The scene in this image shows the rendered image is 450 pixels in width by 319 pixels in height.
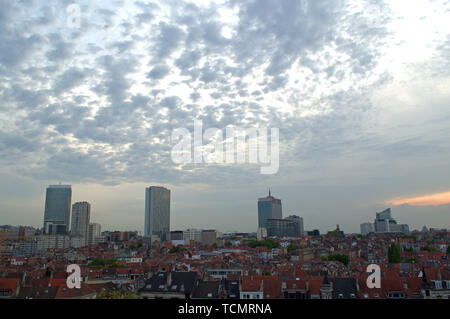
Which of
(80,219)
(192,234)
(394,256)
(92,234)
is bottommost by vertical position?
(394,256)

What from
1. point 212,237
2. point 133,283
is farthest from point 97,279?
point 212,237

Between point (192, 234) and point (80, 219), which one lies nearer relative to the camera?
point (80, 219)

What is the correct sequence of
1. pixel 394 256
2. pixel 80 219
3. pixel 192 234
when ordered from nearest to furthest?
pixel 394 256 < pixel 80 219 < pixel 192 234

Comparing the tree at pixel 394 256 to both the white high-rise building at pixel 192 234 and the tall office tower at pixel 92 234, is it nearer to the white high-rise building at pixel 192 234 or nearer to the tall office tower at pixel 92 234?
the white high-rise building at pixel 192 234

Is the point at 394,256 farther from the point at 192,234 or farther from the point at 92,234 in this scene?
the point at 92,234

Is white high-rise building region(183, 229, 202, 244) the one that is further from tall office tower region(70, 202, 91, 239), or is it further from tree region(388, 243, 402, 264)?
tree region(388, 243, 402, 264)

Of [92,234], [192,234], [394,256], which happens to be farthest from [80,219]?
[394,256]

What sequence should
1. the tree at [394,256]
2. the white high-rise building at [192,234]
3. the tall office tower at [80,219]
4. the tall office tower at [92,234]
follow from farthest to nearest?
the white high-rise building at [192,234], the tall office tower at [92,234], the tall office tower at [80,219], the tree at [394,256]

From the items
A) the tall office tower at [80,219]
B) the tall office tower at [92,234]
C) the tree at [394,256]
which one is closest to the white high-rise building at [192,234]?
the tall office tower at [92,234]

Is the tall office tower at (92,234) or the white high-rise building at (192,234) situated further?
the white high-rise building at (192,234)
